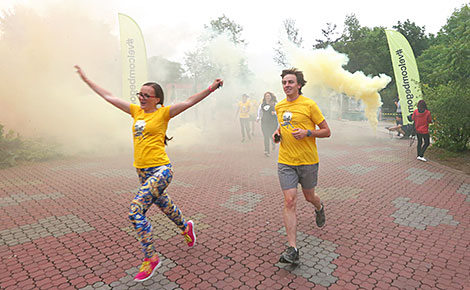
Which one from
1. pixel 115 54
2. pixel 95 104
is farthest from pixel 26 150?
pixel 115 54

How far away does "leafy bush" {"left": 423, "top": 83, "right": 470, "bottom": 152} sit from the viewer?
312 inches

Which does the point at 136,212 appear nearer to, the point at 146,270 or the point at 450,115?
the point at 146,270

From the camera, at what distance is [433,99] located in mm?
8867

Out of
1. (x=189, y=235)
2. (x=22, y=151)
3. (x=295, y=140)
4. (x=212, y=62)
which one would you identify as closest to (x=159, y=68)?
(x=212, y=62)

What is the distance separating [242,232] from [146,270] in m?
1.40

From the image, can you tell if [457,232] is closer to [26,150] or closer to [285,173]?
[285,173]

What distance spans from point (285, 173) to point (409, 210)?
2.56m

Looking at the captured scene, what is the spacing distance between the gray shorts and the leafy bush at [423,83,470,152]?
6602 millimetres

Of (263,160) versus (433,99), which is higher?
(433,99)

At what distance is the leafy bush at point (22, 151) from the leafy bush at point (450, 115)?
1077 cm

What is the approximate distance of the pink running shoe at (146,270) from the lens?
2834 millimetres

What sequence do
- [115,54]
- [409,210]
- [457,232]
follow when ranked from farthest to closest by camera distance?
[115,54], [409,210], [457,232]

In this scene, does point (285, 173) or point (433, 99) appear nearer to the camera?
point (285, 173)

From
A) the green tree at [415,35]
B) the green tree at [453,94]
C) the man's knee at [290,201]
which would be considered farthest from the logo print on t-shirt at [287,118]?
the green tree at [415,35]
